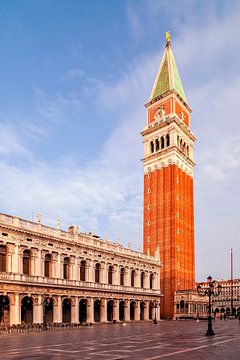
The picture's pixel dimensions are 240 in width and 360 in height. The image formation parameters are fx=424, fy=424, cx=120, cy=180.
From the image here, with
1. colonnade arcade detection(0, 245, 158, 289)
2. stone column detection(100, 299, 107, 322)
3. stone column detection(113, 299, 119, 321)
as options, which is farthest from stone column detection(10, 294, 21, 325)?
stone column detection(113, 299, 119, 321)

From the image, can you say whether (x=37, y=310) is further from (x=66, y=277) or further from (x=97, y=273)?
(x=97, y=273)

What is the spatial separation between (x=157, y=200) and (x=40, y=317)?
1945 inches

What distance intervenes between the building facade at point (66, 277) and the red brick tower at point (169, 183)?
12.8 m

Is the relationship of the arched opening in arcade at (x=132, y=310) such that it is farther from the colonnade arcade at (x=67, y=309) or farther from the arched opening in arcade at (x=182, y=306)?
the arched opening in arcade at (x=182, y=306)

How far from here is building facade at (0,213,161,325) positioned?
49594mm

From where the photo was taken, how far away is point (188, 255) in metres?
96.2

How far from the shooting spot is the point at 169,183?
311ft

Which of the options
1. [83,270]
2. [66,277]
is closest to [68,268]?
[66,277]

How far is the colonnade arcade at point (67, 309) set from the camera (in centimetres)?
4931

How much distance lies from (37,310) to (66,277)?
24.8 feet

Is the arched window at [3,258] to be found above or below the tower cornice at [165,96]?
below

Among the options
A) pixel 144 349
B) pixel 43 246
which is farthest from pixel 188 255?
pixel 144 349

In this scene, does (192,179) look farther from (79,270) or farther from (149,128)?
(79,270)

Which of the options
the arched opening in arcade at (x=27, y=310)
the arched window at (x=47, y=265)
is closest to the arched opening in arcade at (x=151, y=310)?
the arched window at (x=47, y=265)
